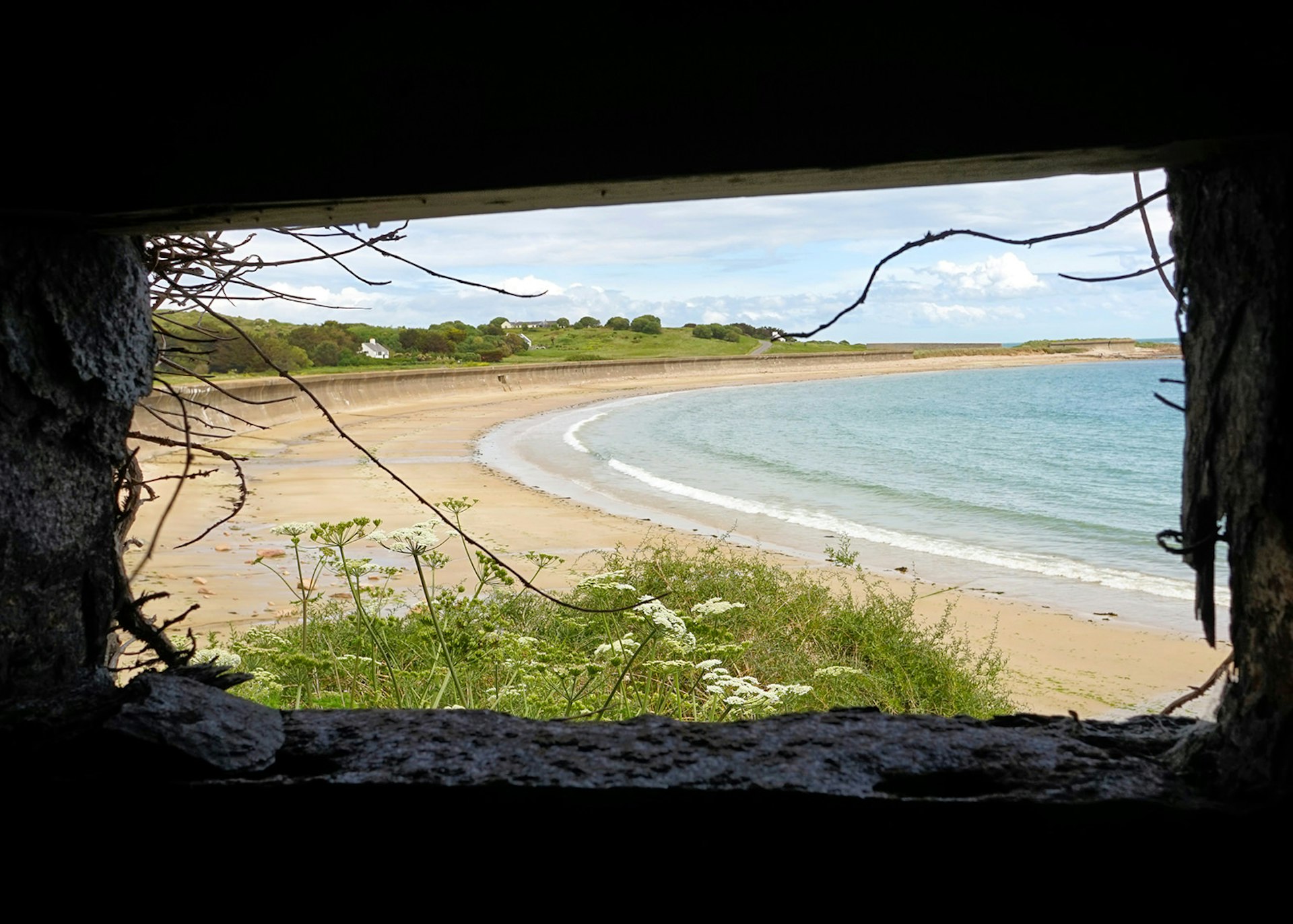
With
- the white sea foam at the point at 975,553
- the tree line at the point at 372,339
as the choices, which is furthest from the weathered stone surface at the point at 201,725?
the tree line at the point at 372,339

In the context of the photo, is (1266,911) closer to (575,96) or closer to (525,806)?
(525,806)

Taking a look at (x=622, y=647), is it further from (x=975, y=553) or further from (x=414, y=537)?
(x=975, y=553)

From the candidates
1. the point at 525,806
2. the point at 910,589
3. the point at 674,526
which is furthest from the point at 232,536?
the point at 525,806

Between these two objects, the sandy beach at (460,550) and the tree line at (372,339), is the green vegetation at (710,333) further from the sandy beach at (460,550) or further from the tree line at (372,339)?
the sandy beach at (460,550)

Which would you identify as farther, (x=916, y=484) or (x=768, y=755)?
(x=916, y=484)

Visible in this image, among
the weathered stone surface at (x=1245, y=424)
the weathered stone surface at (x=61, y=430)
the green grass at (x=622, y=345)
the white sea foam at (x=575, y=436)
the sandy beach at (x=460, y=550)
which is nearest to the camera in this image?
the weathered stone surface at (x=1245, y=424)

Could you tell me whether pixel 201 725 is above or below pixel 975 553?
above

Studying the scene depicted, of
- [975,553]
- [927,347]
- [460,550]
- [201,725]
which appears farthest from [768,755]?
[927,347]

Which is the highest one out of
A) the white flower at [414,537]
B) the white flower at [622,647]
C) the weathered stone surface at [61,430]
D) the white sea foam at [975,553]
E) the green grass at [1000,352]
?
the green grass at [1000,352]

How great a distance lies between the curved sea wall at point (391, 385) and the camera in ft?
40.8

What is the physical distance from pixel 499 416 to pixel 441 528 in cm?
2181

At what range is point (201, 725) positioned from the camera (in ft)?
4.89

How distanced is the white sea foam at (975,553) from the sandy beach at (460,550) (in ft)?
5.43

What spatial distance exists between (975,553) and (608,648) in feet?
30.8
